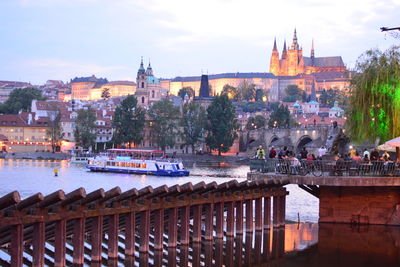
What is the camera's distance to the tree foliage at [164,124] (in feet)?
521

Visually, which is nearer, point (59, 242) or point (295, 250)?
point (59, 242)

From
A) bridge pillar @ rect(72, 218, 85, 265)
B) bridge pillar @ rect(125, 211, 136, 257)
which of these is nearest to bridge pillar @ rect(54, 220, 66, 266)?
bridge pillar @ rect(72, 218, 85, 265)

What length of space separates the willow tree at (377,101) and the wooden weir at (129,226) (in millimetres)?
8233

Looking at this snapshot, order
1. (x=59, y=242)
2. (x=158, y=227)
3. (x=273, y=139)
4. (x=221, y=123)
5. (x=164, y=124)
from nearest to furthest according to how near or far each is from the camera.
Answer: (x=59, y=242), (x=158, y=227), (x=221, y=123), (x=164, y=124), (x=273, y=139)

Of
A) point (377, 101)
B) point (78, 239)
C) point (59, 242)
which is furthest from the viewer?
point (377, 101)

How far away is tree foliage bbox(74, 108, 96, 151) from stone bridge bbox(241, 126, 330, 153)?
1426 inches

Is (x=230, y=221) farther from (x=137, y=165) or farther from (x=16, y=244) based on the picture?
(x=137, y=165)

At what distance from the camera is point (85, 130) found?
168750 millimetres

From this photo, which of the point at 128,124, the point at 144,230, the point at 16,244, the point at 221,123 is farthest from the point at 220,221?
the point at 128,124

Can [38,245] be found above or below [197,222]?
above

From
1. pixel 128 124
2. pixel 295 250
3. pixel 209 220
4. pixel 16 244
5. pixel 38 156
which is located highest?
pixel 128 124

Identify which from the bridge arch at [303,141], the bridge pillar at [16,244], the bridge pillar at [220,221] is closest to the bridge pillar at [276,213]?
the bridge pillar at [220,221]

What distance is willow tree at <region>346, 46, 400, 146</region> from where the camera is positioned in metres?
41.3

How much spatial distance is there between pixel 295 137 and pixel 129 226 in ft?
479
